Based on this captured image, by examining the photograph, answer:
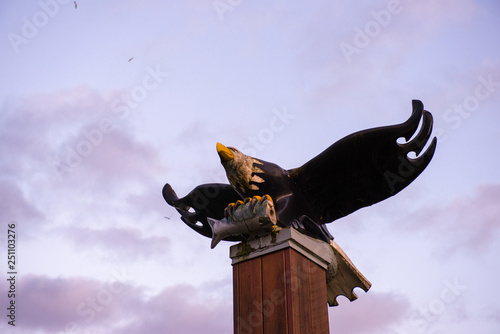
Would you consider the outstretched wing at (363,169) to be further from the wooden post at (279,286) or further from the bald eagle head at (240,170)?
the wooden post at (279,286)

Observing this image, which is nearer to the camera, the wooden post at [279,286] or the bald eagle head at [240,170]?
the wooden post at [279,286]

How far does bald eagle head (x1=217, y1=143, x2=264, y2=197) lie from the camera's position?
508 centimetres

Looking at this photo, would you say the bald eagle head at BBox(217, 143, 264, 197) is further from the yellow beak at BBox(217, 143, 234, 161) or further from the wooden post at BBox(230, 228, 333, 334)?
the wooden post at BBox(230, 228, 333, 334)

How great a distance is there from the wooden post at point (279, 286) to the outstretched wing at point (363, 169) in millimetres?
571

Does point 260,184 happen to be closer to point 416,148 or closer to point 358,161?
point 358,161

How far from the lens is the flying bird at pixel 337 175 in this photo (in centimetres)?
507

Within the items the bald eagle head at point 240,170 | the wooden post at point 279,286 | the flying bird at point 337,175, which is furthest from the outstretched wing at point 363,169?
the wooden post at point 279,286

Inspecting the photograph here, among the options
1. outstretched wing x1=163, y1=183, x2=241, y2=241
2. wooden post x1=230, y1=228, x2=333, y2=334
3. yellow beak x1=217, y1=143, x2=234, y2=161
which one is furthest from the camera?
outstretched wing x1=163, y1=183, x2=241, y2=241

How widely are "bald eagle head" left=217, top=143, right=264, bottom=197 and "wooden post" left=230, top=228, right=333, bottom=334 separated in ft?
1.54

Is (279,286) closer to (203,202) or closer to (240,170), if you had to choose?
(240,170)

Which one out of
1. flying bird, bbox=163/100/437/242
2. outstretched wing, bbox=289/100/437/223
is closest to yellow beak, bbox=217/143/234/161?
flying bird, bbox=163/100/437/242

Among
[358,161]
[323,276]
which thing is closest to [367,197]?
[358,161]

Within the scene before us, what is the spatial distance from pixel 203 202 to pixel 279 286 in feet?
Answer: 5.63

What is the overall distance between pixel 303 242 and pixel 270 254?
280mm
